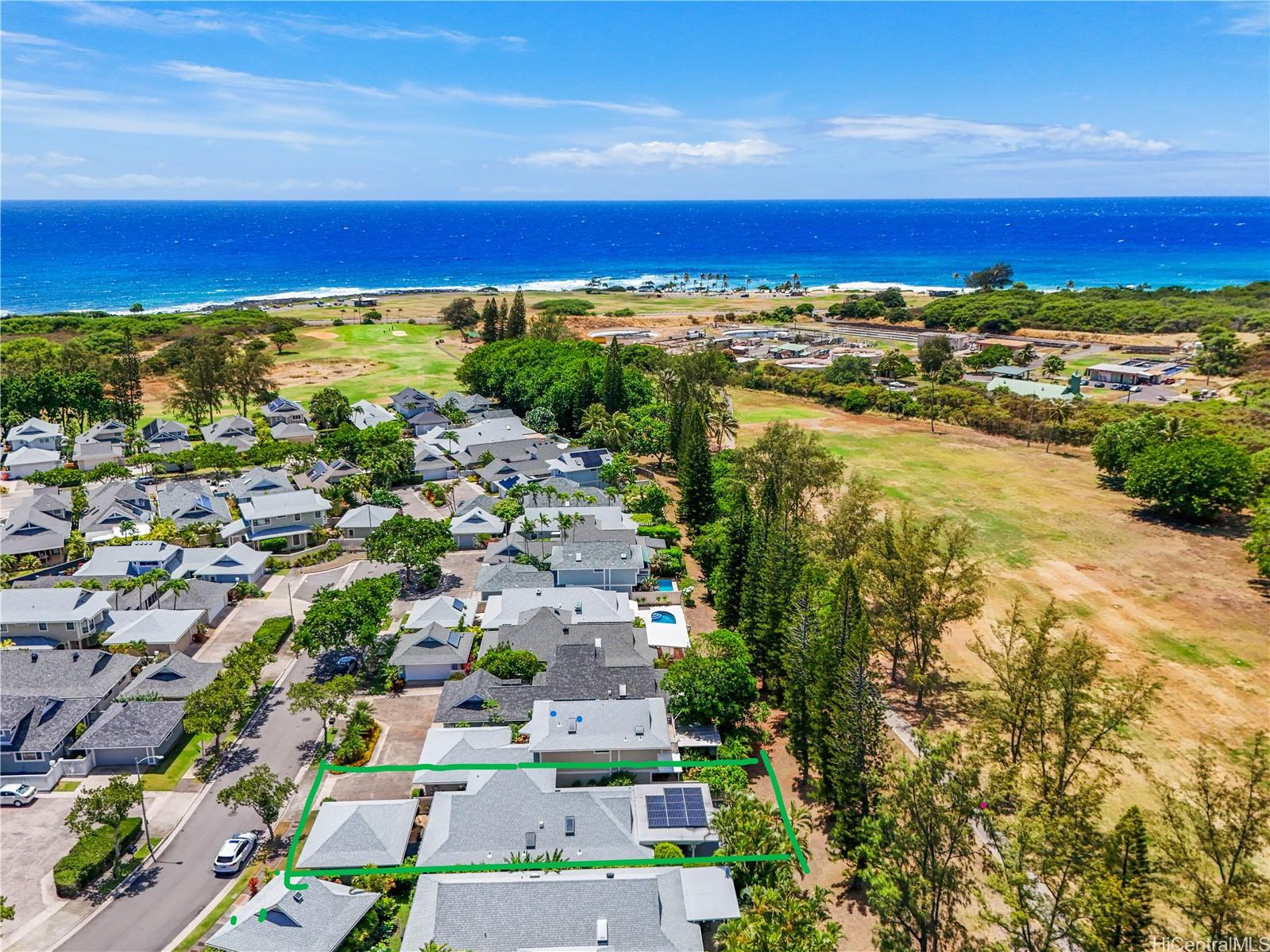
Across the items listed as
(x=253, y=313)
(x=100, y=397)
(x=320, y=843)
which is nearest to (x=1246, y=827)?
(x=320, y=843)

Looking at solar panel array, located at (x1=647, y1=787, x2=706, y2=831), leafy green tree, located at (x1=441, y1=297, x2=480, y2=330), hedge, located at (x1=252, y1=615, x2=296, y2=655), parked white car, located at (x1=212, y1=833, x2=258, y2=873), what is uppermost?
leafy green tree, located at (x1=441, y1=297, x2=480, y2=330)

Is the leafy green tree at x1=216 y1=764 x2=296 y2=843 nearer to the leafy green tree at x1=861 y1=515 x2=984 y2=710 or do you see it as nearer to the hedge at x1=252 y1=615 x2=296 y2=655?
the hedge at x1=252 y1=615 x2=296 y2=655

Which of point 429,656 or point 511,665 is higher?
point 511,665

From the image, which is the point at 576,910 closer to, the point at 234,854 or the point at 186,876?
the point at 234,854

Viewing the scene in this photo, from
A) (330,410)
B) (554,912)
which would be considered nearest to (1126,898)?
(554,912)

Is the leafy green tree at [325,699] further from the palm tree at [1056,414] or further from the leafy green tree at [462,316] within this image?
the leafy green tree at [462,316]

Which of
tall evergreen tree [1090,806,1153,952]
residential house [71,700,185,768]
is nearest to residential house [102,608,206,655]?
residential house [71,700,185,768]

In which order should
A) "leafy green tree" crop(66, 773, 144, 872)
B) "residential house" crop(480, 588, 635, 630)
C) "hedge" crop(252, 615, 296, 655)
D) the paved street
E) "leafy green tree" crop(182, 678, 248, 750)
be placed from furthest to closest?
1. "residential house" crop(480, 588, 635, 630)
2. "hedge" crop(252, 615, 296, 655)
3. "leafy green tree" crop(182, 678, 248, 750)
4. "leafy green tree" crop(66, 773, 144, 872)
5. the paved street
